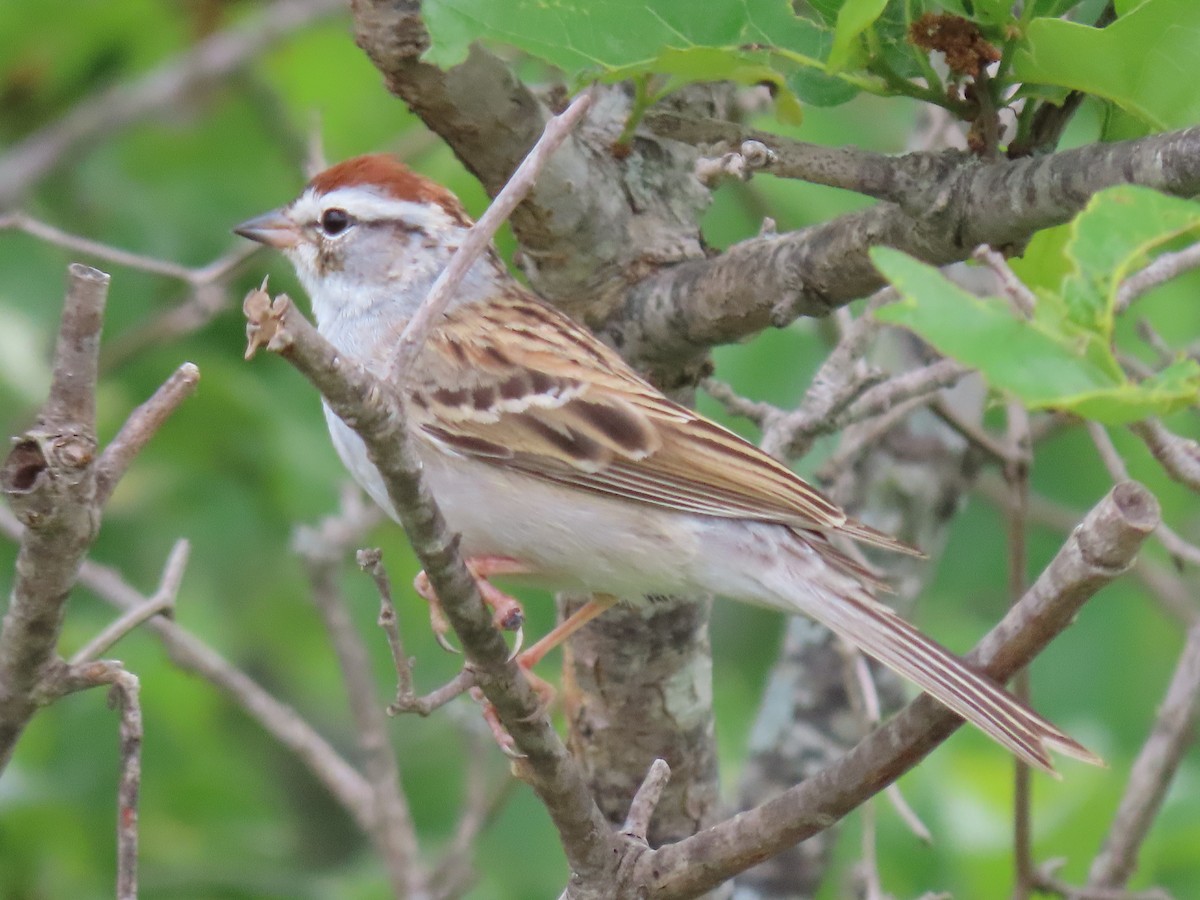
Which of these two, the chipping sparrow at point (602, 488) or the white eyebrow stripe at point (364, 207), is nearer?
the chipping sparrow at point (602, 488)

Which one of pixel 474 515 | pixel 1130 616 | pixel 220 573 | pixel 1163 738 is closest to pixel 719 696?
pixel 1130 616

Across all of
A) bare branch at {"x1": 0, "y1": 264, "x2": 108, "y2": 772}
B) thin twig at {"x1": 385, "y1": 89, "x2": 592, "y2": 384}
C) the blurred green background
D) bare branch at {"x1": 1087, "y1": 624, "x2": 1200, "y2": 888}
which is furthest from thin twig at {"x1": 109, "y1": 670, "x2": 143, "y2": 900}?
bare branch at {"x1": 1087, "y1": 624, "x2": 1200, "y2": 888}

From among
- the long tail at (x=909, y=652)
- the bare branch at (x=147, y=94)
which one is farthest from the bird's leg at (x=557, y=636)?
the bare branch at (x=147, y=94)

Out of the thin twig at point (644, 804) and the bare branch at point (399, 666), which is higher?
the bare branch at point (399, 666)

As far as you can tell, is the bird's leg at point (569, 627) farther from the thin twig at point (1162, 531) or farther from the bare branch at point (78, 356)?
the bare branch at point (78, 356)

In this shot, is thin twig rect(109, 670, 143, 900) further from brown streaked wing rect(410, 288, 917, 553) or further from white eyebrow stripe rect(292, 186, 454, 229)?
white eyebrow stripe rect(292, 186, 454, 229)

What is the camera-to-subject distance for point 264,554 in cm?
570

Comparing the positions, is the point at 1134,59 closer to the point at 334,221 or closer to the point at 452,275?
the point at 452,275

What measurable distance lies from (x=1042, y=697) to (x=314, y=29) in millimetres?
3262

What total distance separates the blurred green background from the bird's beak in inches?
15.3

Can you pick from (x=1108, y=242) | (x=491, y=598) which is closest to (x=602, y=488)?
(x=491, y=598)

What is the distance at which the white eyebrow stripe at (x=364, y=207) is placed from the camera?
12.2ft

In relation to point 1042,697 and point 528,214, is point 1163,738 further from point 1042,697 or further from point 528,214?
point 528,214

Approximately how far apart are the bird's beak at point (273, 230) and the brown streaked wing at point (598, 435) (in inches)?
22.9
